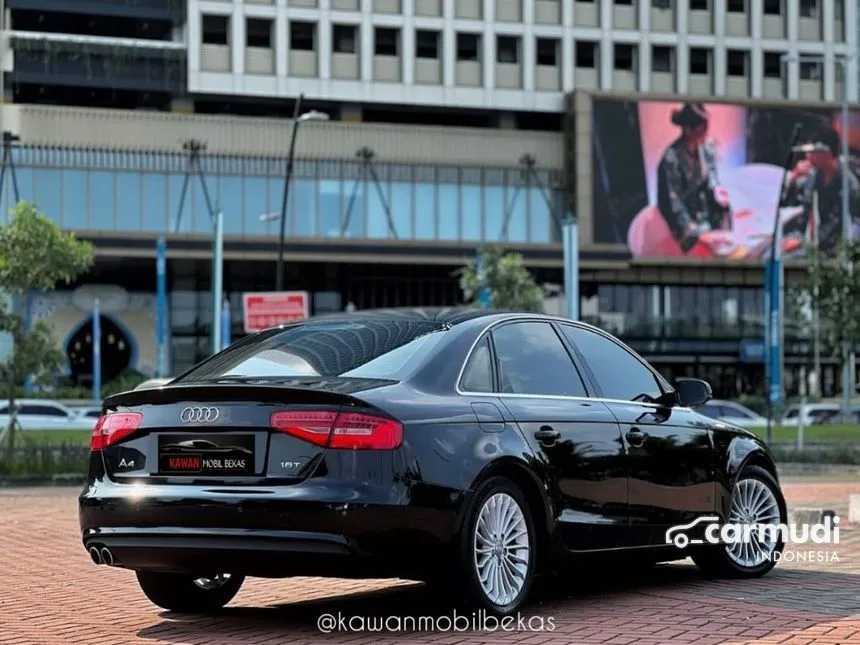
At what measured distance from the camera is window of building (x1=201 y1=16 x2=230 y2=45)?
70.1m

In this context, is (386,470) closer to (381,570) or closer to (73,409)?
(381,570)

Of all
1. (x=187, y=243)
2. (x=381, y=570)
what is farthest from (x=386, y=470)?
(x=187, y=243)

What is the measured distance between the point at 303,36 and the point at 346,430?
66.4 m

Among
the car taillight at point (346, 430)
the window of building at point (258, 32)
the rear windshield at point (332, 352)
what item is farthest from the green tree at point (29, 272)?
the window of building at point (258, 32)

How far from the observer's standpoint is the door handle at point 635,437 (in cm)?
860

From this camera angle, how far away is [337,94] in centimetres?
7188

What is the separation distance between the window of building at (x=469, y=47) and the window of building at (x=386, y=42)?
2986 mm

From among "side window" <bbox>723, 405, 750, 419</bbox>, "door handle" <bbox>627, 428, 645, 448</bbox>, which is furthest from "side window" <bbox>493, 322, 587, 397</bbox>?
"side window" <bbox>723, 405, 750, 419</bbox>

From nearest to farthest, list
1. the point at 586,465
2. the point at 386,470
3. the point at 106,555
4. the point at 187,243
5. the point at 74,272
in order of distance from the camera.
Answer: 1. the point at 386,470
2. the point at 106,555
3. the point at 586,465
4. the point at 74,272
5. the point at 187,243

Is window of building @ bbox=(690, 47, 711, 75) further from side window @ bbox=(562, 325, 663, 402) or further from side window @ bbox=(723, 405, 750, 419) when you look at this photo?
side window @ bbox=(562, 325, 663, 402)

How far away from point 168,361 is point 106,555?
64523mm

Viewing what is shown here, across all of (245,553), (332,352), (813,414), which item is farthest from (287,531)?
(813,414)

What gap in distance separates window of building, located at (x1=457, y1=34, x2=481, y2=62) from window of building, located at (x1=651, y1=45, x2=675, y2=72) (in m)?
8.72

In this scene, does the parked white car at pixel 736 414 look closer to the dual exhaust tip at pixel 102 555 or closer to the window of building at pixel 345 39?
the window of building at pixel 345 39
